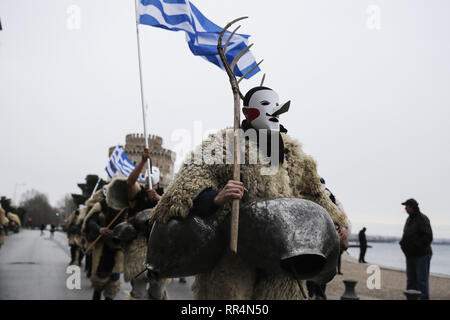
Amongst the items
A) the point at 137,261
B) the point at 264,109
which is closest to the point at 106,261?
the point at 137,261

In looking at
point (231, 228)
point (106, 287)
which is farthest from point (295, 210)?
point (106, 287)

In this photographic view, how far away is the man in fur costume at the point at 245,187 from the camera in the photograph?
2.31 m

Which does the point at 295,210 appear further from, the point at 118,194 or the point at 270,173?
the point at 118,194

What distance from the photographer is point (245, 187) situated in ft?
7.96

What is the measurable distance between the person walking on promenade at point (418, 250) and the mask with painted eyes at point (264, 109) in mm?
5254

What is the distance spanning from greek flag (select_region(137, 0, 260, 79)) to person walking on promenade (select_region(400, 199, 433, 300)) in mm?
4938

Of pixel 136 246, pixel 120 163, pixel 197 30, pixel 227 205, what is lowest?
pixel 136 246

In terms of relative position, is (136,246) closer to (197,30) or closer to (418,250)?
(197,30)

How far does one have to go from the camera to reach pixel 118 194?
15.9ft

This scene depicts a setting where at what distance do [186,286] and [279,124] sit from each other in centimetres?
679

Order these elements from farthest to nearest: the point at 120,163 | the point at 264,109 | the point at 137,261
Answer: the point at 120,163, the point at 137,261, the point at 264,109

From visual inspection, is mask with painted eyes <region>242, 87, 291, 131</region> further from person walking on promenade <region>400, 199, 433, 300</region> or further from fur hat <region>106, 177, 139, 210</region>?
person walking on promenade <region>400, 199, 433, 300</region>

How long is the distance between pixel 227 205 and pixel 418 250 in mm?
5644

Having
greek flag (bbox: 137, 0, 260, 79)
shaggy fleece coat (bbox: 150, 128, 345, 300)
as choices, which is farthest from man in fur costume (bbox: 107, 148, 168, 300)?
shaggy fleece coat (bbox: 150, 128, 345, 300)
